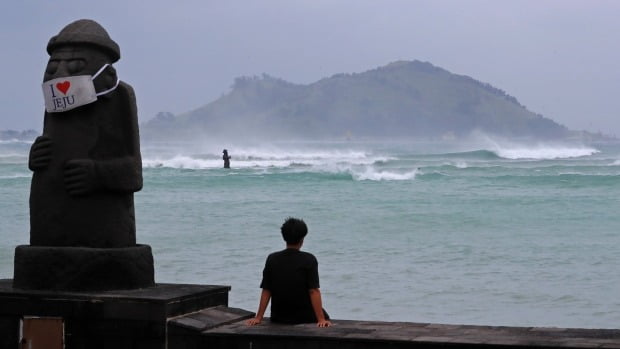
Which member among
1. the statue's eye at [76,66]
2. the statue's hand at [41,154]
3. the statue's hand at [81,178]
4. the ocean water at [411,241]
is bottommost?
the ocean water at [411,241]

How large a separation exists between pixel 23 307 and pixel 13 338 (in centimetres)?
21

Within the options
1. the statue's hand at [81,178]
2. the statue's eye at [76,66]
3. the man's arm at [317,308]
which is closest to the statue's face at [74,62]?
the statue's eye at [76,66]

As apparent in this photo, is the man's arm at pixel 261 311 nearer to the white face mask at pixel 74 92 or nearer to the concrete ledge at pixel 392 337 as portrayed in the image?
the concrete ledge at pixel 392 337

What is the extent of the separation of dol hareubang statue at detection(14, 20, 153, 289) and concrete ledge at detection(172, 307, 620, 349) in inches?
32.3

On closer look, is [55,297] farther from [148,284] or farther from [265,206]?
[265,206]

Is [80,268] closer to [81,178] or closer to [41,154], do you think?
[81,178]

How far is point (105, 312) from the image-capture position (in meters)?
6.85

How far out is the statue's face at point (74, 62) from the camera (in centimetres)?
735

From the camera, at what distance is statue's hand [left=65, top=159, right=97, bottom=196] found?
7160mm

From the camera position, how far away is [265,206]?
31672 millimetres

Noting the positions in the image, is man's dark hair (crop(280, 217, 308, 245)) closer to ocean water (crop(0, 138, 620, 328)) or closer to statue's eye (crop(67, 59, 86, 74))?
statue's eye (crop(67, 59, 86, 74))

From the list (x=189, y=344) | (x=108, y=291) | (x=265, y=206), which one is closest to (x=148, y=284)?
(x=108, y=291)

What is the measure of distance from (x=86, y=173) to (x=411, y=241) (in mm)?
14306

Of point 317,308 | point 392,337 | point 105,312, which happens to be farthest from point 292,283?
point 105,312
